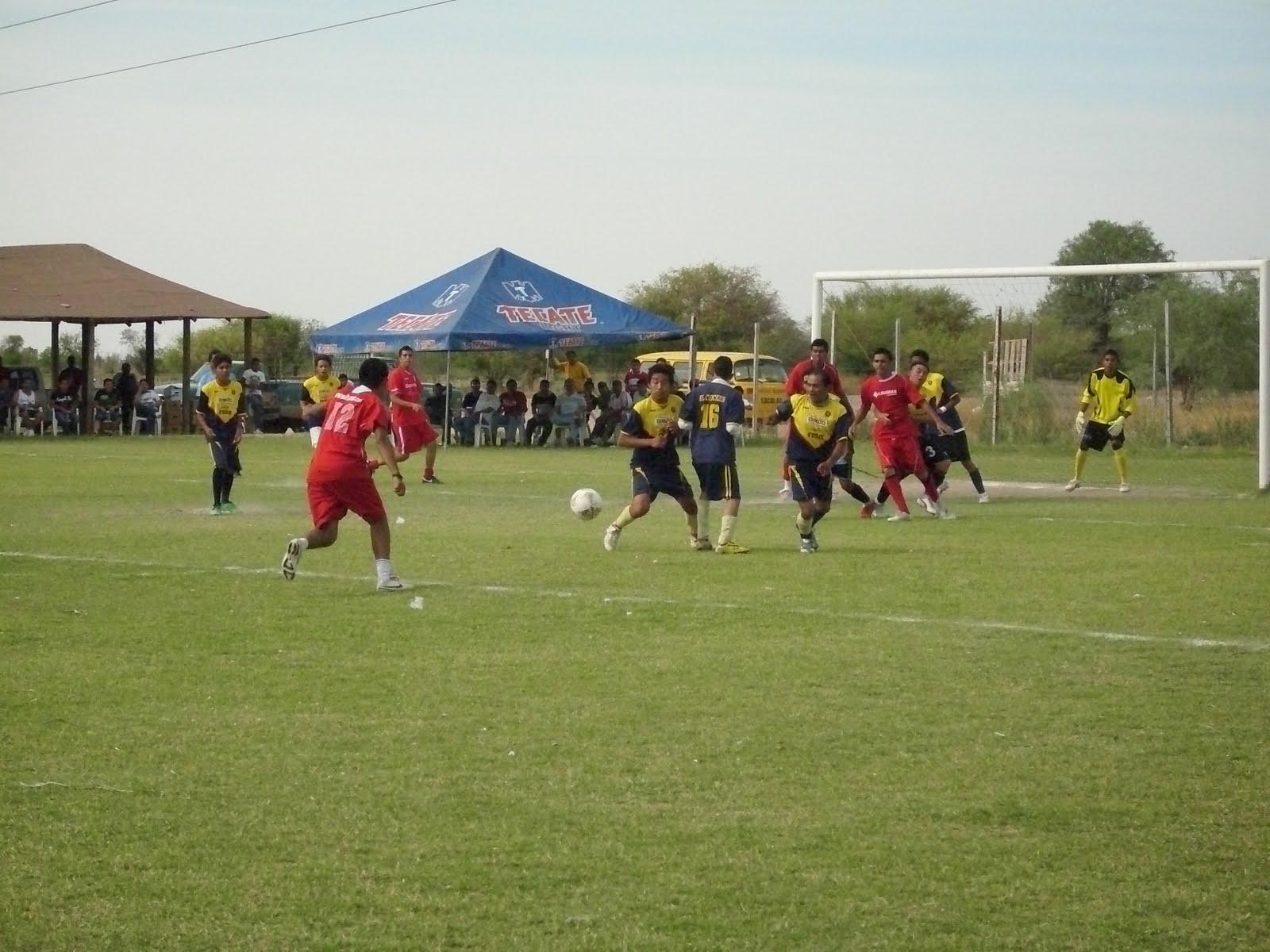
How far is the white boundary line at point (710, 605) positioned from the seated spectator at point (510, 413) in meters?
24.4

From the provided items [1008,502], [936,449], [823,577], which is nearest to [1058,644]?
[823,577]

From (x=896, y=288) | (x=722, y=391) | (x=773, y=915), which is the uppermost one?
(x=896, y=288)

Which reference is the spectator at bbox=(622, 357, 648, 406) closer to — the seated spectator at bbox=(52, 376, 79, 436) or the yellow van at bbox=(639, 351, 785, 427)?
the yellow van at bbox=(639, 351, 785, 427)

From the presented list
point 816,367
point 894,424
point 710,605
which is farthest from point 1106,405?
point 710,605

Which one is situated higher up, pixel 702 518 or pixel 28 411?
pixel 28 411

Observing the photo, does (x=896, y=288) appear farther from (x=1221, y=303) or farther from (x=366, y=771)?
(x=366, y=771)

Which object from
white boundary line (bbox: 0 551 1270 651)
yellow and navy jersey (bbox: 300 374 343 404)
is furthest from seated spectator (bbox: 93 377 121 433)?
white boundary line (bbox: 0 551 1270 651)

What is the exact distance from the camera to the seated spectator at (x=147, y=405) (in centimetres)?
4391

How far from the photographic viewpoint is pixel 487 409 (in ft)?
130

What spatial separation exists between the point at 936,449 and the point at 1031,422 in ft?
49.3

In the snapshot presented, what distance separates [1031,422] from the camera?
34031 mm

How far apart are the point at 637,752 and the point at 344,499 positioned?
5.56 metres

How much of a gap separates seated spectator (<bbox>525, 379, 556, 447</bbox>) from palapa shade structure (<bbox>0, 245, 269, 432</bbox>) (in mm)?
9344

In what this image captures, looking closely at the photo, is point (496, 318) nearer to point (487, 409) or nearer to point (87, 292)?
point (487, 409)
